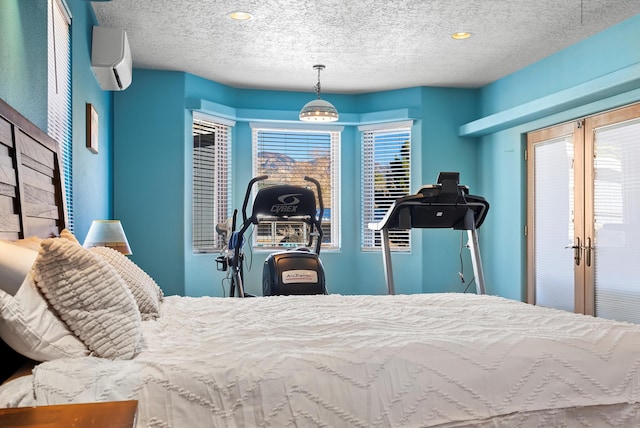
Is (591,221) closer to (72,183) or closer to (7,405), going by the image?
(72,183)

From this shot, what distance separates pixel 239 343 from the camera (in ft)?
6.20

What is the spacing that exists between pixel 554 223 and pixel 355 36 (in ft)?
8.42

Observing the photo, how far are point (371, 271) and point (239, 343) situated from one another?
5.21 metres

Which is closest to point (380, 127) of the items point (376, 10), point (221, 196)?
point (221, 196)

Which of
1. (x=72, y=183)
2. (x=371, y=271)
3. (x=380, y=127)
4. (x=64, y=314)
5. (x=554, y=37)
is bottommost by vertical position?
(x=371, y=271)

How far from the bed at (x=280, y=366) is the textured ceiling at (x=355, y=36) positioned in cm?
276

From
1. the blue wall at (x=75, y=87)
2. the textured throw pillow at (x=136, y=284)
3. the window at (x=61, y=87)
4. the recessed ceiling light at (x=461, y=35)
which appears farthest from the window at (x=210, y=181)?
the textured throw pillow at (x=136, y=284)

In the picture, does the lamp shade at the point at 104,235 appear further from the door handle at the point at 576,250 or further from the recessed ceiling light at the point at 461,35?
the door handle at the point at 576,250

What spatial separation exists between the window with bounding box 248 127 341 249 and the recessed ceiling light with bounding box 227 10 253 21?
2.46 m

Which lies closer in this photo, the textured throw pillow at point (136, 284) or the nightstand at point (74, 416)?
the nightstand at point (74, 416)

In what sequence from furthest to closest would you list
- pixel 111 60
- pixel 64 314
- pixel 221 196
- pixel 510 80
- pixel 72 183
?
pixel 221 196 < pixel 510 80 < pixel 111 60 < pixel 72 183 < pixel 64 314

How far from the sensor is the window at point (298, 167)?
22.9ft

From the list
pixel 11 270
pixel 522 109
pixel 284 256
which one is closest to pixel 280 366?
pixel 11 270

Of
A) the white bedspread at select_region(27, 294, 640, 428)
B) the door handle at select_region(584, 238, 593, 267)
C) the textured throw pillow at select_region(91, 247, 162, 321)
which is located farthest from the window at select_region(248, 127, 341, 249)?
the white bedspread at select_region(27, 294, 640, 428)
